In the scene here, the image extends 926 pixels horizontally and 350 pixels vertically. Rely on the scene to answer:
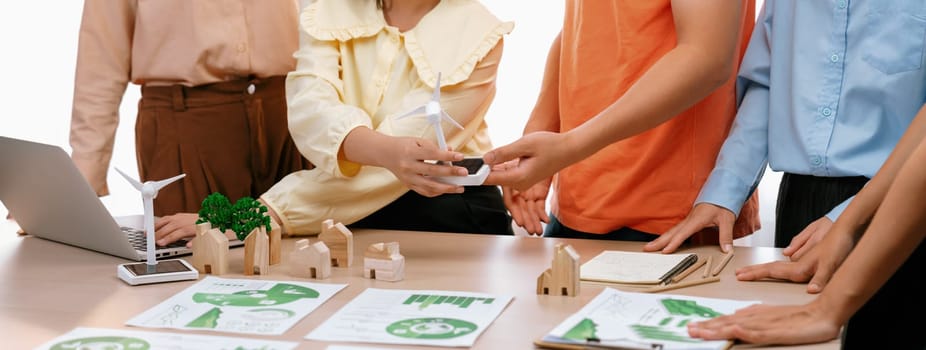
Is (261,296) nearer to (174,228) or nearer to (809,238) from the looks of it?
(174,228)

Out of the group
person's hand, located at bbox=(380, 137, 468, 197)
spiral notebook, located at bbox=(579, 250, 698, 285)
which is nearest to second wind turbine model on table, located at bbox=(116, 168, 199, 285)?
person's hand, located at bbox=(380, 137, 468, 197)

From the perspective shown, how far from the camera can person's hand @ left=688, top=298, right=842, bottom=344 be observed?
1107 mm

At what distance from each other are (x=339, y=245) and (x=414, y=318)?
335 millimetres

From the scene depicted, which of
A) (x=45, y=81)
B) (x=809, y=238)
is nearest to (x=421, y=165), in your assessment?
(x=809, y=238)

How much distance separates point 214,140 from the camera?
7.20 feet

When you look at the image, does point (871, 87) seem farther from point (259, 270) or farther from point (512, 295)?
point (259, 270)

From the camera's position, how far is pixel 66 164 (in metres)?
1.54

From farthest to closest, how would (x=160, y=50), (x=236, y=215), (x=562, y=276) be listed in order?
(x=160, y=50) < (x=236, y=215) < (x=562, y=276)

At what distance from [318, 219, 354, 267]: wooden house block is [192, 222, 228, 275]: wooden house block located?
0.50 ft

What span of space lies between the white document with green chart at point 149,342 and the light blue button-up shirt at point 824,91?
0.83 meters

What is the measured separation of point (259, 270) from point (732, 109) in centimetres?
87

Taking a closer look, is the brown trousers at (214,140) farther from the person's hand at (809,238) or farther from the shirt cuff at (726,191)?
the person's hand at (809,238)

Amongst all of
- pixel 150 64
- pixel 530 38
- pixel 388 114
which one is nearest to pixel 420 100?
pixel 388 114

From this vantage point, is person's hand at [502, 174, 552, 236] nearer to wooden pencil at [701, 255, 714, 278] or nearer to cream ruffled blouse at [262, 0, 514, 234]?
cream ruffled blouse at [262, 0, 514, 234]
